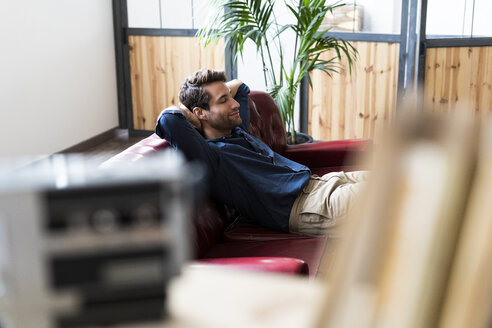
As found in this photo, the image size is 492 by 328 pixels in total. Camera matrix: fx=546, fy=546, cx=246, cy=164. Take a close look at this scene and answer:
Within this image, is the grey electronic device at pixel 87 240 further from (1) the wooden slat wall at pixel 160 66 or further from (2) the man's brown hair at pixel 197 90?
(1) the wooden slat wall at pixel 160 66

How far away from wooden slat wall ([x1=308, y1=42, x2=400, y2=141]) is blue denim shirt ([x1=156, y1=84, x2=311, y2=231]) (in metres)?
2.27

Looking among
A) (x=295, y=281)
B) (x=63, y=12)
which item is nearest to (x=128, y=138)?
(x=63, y=12)

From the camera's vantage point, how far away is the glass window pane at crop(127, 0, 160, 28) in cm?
501

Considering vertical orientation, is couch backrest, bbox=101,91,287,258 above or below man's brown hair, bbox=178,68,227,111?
below

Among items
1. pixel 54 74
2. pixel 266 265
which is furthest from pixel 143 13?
pixel 266 265

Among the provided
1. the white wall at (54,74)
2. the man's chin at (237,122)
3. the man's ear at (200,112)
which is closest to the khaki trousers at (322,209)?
the man's chin at (237,122)

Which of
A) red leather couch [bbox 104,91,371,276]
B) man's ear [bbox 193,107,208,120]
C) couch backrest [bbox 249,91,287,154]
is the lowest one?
red leather couch [bbox 104,91,371,276]

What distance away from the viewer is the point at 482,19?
4316mm

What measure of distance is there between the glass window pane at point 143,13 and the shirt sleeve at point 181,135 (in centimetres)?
319

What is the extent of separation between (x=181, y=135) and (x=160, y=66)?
3204mm

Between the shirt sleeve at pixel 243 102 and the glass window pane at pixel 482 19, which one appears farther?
the glass window pane at pixel 482 19

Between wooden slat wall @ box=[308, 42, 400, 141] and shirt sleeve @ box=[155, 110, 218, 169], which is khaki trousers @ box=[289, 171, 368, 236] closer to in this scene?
shirt sleeve @ box=[155, 110, 218, 169]

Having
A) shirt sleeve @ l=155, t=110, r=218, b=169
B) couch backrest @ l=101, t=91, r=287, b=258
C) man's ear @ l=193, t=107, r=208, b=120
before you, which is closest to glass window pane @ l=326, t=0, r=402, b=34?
couch backrest @ l=101, t=91, r=287, b=258

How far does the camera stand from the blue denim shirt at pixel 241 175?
207 cm
